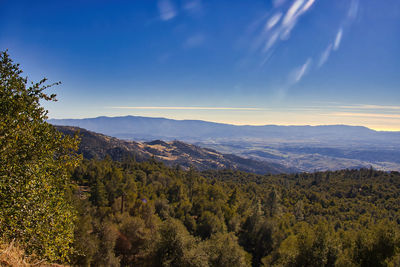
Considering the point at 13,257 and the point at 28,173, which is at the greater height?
the point at 28,173

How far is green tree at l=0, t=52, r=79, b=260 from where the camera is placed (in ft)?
27.2

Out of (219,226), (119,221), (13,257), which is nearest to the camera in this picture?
(13,257)

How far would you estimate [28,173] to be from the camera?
8.84 meters

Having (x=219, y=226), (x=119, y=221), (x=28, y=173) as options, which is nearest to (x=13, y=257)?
(x=28, y=173)

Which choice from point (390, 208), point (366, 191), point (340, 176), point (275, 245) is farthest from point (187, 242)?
point (340, 176)

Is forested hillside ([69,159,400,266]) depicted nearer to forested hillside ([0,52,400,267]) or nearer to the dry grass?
forested hillside ([0,52,400,267])

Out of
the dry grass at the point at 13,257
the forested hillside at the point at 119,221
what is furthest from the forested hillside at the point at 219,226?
the dry grass at the point at 13,257

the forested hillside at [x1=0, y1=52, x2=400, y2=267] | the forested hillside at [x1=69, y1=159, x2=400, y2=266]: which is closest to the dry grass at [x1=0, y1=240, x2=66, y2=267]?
the forested hillside at [x1=0, y1=52, x2=400, y2=267]

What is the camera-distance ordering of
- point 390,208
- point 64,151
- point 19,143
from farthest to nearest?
point 390,208, point 64,151, point 19,143

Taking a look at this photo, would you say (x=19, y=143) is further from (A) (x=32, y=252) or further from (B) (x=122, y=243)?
(B) (x=122, y=243)

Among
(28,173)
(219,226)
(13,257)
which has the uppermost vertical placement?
(28,173)

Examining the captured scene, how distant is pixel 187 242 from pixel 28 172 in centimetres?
2593

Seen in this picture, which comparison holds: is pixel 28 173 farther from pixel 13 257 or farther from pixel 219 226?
pixel 219 226

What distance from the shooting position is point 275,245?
52.8 m
